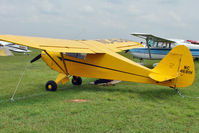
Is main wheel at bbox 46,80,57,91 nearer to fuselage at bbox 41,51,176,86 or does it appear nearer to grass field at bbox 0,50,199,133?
grass field at bbox 0,50,199,133

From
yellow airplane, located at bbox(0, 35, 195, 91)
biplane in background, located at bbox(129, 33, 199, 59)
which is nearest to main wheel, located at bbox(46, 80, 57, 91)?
yellow airplane, located at bbox(0, 35, 195, 91)

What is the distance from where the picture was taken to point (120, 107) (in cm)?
529

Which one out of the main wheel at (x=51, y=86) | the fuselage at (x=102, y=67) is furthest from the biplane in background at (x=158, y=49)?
the main wheel at (x=51, y=86)

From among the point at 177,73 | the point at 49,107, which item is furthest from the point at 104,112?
the point at 177,73

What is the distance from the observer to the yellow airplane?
20.0ft

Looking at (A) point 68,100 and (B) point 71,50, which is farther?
(B) point 71,50

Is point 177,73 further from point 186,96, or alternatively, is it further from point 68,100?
point 68,100

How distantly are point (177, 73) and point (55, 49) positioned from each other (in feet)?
12.7

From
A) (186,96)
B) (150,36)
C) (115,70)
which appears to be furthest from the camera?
(150,36)

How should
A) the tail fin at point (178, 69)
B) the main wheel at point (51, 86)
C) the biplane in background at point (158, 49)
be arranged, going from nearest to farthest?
1. the tail fin at point (178, 69)
2. the main wheel at point (51, 86)
3. the biplane in background at point (158, 49)

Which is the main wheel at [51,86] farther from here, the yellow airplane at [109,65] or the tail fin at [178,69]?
the tail fin at [178,69]

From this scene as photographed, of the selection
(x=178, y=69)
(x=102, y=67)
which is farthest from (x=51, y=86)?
(x=178, y=69)

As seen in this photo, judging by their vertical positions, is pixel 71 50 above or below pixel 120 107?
above

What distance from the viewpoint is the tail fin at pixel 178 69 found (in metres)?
6.07
